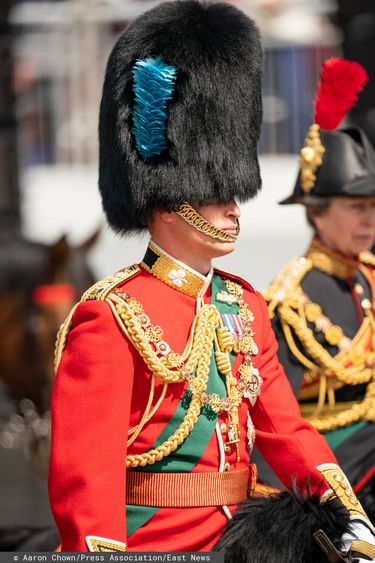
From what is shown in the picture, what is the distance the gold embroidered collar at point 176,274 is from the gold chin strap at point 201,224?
0.35 ft

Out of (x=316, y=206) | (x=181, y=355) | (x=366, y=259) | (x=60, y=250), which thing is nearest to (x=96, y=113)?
(x=60, y=250)

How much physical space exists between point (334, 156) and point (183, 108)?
1.43m

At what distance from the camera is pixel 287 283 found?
14.5ft

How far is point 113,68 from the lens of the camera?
3164 mm

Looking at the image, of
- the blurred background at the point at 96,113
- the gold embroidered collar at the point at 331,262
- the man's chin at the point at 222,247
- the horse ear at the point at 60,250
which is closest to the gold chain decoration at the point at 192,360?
the man's chin at the point at 222,247

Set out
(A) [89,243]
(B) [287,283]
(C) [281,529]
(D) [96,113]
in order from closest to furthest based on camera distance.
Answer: (C) [281,529] < (B) [287,283] < (A) [89,243] < (D) [96,113]

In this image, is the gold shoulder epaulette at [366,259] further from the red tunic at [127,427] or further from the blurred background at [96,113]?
the blurred background at [96,113]

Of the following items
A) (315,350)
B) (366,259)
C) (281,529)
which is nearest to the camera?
(281,529)

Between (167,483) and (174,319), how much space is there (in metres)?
0.34

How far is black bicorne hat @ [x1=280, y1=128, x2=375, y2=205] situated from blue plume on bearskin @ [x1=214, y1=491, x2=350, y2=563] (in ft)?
5.14

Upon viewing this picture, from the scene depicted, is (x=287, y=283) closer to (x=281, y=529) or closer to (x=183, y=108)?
(x=183, y=108)

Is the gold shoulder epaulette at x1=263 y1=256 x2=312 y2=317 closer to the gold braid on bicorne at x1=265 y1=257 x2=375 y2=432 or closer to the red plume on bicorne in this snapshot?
the gold braid on bicorne at x1=265 y1=257 x2=375 y2=432

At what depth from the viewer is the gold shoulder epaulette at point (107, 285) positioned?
306cm

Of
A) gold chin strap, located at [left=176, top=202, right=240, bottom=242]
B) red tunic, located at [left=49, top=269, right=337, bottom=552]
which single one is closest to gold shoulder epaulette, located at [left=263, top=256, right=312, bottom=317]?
red tunic, located at [left=49, top=269, right=337, bottom=552]
